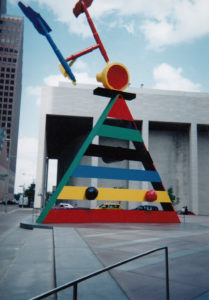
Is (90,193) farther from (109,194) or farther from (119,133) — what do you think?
(119,133)

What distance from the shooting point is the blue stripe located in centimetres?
1620

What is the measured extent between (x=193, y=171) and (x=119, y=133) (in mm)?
32261

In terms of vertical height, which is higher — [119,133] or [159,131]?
[159,131]

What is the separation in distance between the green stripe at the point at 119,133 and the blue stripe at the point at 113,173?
85.6 inches

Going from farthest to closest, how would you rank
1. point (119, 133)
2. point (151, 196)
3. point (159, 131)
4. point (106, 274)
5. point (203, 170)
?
point (159, 131), point (203, 170), point (119, 133), point (151, 196), point (106, 274)

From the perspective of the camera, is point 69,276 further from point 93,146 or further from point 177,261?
point 93,146

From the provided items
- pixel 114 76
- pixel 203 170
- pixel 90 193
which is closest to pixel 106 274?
pixel 90 193

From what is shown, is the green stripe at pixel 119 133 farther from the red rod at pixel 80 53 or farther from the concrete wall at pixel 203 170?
the concrete wall at pixel 203 170

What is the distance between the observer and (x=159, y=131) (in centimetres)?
5197

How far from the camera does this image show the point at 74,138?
5766 centimetres

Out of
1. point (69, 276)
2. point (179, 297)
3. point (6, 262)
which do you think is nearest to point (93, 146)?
point (6, 262)

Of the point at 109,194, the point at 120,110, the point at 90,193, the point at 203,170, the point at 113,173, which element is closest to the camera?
the point at 90,193

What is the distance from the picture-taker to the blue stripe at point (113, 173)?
53.2ft

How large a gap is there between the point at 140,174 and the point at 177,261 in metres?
11.3
